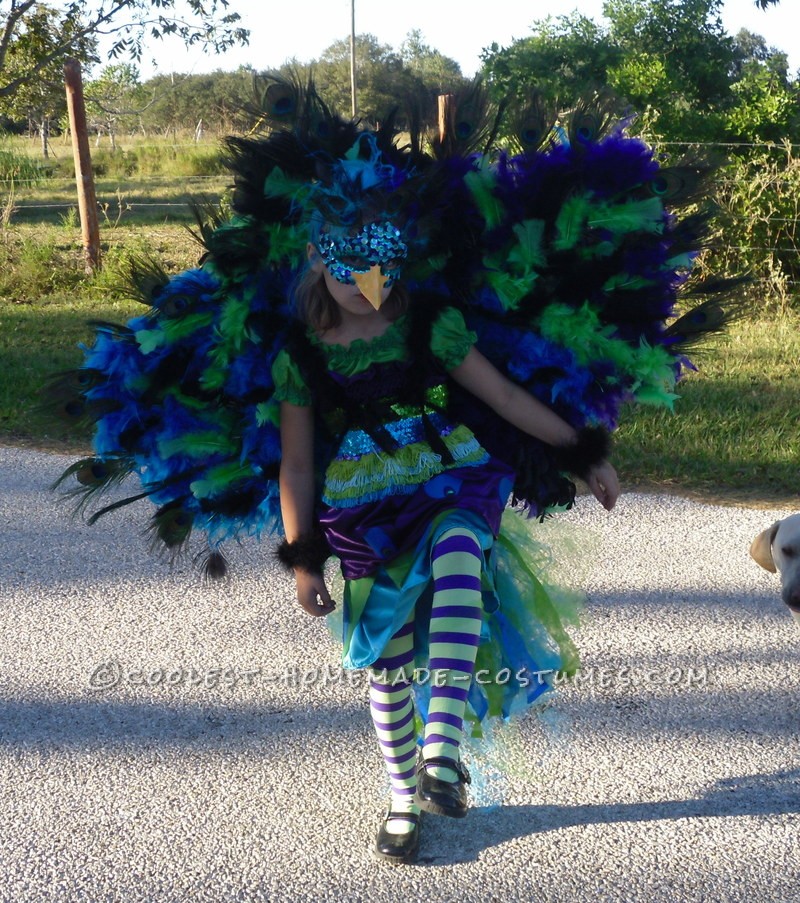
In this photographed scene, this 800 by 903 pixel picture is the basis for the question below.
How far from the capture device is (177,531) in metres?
3.07

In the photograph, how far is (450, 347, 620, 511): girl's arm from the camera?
276 cm

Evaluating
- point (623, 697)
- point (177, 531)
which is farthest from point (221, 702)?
point (623, 697)

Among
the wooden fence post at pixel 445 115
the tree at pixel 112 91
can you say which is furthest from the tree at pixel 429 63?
the tree at pixel 112 91

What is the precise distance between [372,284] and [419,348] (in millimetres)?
228

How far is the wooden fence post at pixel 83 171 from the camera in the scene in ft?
34.1

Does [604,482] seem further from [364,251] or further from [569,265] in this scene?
[364,251]

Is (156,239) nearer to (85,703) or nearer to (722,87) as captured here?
(722,87)

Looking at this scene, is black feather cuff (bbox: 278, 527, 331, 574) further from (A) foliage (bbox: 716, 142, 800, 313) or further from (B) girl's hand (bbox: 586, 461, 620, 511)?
(A) foliage (bbox: 716, 142, 800, 313)

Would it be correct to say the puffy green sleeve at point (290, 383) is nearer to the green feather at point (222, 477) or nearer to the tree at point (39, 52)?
the green feather at point (222, 477)

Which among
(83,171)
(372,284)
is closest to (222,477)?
(372,284)

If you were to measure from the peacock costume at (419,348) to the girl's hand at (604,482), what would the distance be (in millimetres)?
33

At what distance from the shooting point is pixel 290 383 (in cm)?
269

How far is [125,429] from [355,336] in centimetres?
73

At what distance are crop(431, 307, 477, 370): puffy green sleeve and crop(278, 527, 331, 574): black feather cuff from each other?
553 mm
